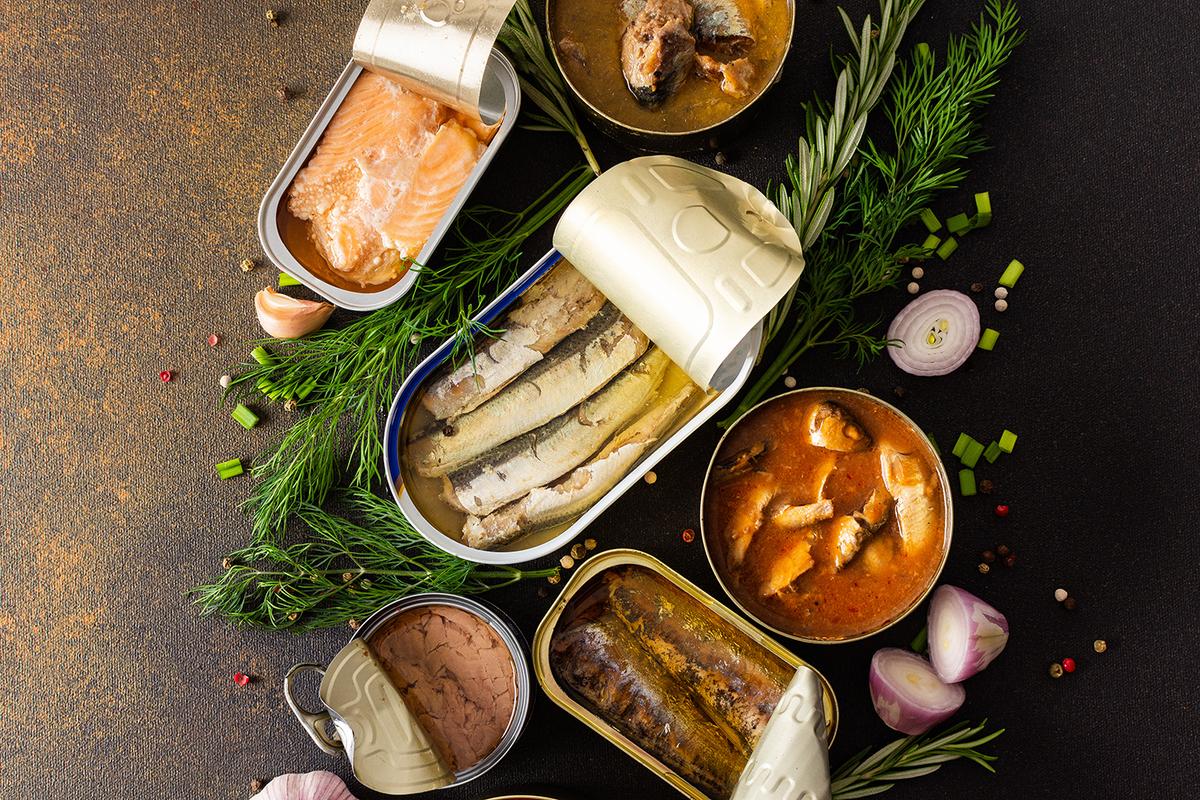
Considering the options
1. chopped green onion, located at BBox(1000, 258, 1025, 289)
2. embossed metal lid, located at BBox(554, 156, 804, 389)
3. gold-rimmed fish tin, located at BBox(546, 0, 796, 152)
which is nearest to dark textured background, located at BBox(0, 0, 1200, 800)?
chopped green onion, located at BBox(1000, 258, 1025, 289)

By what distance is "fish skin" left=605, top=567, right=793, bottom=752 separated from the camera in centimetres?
166

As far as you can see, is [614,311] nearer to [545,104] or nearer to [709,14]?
[545,104]

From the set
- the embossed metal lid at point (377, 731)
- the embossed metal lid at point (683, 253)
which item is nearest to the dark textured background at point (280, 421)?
the embossed metal lid at point (377, 731)

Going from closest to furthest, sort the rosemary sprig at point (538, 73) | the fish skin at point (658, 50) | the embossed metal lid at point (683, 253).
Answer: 1. the embossed metal lid at point (683, 253)
2. the fish skin at point (658, 50)
3. the rosemary sprig at point (538, 73)

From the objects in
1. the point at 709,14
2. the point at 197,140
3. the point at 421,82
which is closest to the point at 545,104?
the point at 421,82

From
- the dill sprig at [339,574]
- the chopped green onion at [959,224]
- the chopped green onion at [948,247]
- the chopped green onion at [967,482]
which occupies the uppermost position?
the chopped green onion at [959,224]

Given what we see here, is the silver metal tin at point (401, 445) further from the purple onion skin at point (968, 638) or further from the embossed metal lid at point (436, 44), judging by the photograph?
the purple onion skin at point (968, 638)

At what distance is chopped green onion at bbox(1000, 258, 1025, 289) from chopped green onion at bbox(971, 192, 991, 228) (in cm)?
11

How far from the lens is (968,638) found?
5.45 ft

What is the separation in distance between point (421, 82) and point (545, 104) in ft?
0.89

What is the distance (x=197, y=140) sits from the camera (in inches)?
74.4

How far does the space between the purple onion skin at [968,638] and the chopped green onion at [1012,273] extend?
26.8 inches

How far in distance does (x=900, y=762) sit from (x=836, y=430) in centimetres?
71

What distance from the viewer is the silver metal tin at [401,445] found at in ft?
5.34
